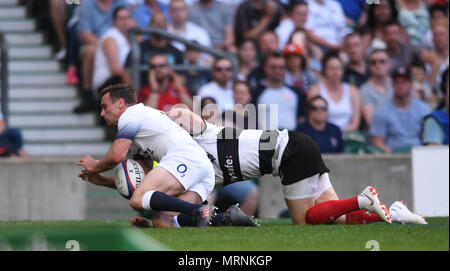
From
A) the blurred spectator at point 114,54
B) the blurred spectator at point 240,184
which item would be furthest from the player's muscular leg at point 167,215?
the blurred spectator at point 114,54

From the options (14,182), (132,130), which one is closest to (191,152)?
(132,130)

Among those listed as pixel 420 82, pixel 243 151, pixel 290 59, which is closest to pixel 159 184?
pixel 243 151

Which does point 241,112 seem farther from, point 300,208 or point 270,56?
point 300,208

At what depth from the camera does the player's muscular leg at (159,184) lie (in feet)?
25.8

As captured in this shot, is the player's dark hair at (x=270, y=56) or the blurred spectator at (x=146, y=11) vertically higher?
the blurred spectator at (x=146, y=11)

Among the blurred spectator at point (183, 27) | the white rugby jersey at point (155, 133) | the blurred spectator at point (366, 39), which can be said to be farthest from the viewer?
the blurred spectator at point (366, 39)

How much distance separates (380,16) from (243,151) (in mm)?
7903

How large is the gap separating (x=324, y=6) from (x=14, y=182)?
239 inches

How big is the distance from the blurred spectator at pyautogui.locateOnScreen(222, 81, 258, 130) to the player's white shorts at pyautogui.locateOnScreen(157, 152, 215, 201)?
3893 mm

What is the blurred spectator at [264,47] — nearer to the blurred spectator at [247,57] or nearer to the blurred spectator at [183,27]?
the blurred spectator at [247,57]

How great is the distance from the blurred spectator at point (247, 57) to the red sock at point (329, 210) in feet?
19.4

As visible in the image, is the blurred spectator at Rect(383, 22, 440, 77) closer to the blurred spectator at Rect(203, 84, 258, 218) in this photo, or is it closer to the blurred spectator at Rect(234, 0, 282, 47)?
the blurred spectator at Rect(234, 0, 282, 47)
